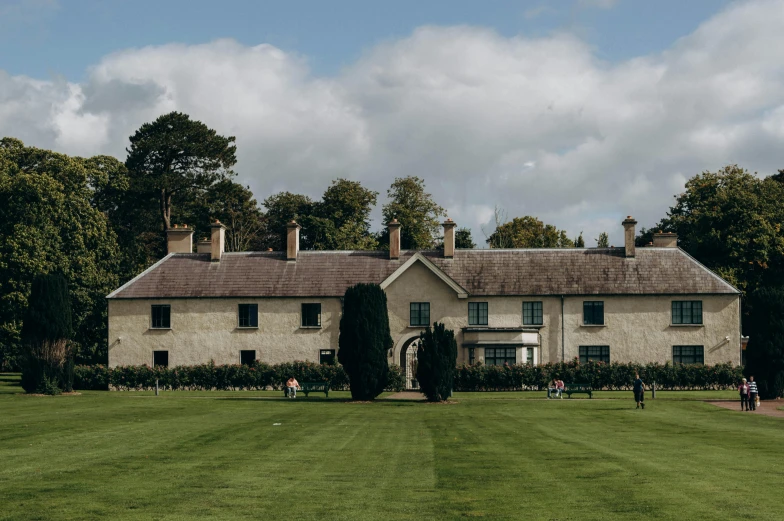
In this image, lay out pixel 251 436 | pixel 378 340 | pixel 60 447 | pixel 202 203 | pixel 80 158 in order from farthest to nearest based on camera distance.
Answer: pixel 202 203, pixel 80 158, pixel 378 340, pixel 251 436, pixel 60 447

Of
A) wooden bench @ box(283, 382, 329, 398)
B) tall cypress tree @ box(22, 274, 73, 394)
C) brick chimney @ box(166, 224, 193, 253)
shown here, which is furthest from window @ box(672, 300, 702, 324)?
tall cypress tree @ box(22, 274, 73, 394)

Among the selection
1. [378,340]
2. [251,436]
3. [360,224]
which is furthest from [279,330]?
[360,224]

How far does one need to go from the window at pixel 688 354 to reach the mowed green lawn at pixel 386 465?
19.4 meters

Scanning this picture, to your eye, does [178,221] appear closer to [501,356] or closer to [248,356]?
[248,356]

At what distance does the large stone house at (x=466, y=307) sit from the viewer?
57.0 meters

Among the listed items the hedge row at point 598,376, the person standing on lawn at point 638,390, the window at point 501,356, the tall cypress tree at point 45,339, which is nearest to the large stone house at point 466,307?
the window at point 501,356

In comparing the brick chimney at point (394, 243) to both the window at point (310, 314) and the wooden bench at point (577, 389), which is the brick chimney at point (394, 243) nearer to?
the window at point (310, 314)

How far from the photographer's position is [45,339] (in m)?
48.7

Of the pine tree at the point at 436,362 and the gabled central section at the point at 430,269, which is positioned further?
the gabled central section at the point at 430,269

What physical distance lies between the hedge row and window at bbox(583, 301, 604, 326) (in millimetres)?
3609

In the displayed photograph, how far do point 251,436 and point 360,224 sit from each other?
70.4 metres

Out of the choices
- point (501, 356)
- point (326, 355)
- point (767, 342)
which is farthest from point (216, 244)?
point (767, 342)

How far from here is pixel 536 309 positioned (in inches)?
2281

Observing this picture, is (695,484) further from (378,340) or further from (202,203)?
(202,203)
